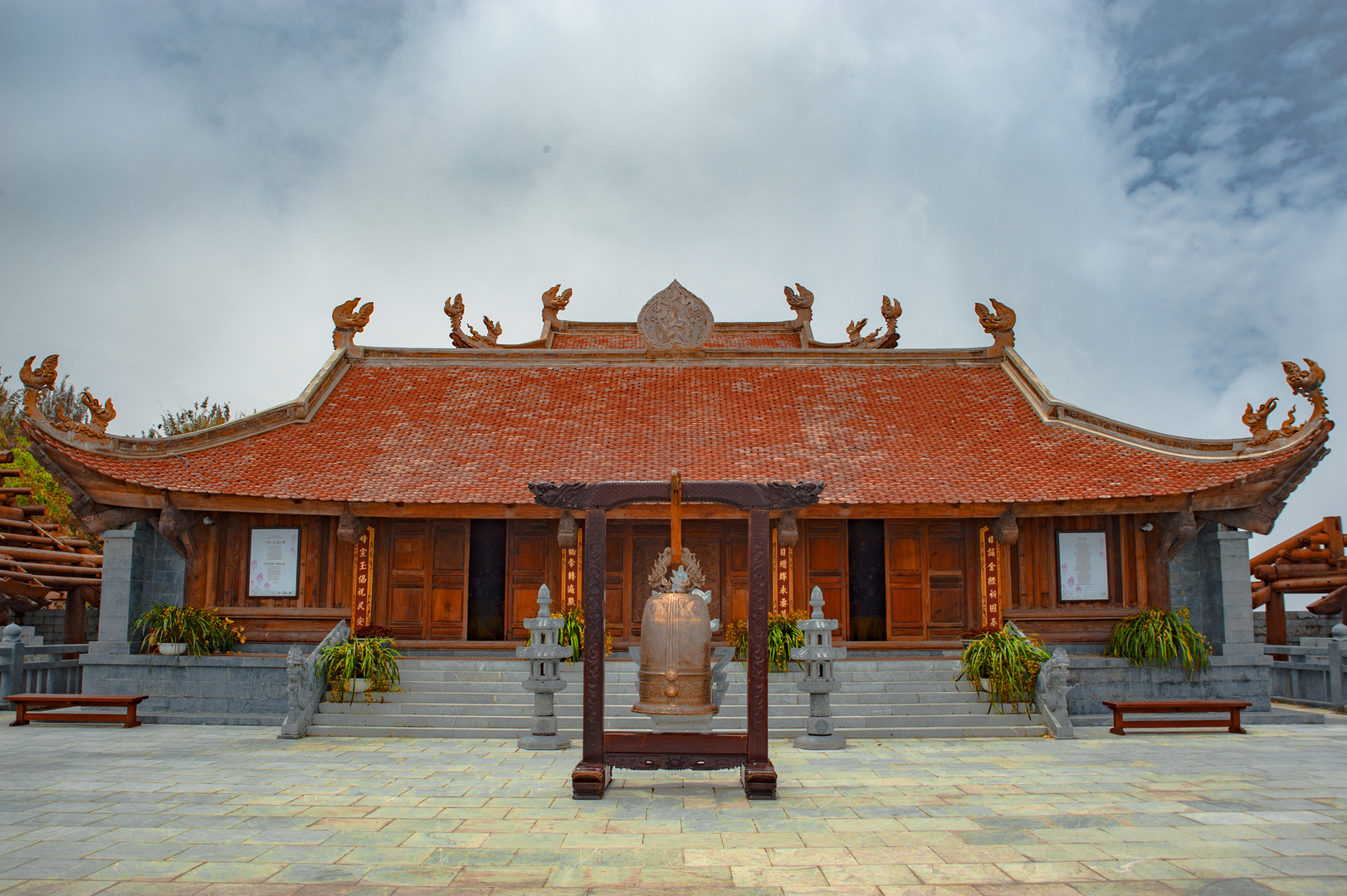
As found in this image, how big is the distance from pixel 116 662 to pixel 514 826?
1110cm

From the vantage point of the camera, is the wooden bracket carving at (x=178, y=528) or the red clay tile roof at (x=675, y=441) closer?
the wooden bracket carving at (x=178, y=528)

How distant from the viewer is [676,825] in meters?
7.40

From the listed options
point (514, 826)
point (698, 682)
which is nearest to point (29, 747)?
point (514, 826)

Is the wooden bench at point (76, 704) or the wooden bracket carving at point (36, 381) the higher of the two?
the wooden bracket carving at point (36, 381)

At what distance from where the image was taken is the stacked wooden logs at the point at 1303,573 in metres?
17.4

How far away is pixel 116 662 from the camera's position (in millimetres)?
15109

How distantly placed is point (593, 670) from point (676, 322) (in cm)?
1365

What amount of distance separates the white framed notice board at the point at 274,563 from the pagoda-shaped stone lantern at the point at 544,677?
707cm

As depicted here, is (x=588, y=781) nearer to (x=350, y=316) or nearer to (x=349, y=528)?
(x=349, y=528)

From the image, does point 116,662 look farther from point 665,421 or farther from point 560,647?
point 665,421

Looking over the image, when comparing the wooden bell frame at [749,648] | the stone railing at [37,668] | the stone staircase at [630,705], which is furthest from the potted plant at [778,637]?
the stone railing at [37,668]

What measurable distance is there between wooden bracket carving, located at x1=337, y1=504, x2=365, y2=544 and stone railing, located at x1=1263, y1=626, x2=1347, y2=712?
16.1 meters

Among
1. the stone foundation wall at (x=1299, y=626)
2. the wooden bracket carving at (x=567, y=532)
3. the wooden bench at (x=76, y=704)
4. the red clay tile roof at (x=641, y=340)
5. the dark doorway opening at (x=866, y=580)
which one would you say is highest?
the red clay tile roof at (x=641, y=340)

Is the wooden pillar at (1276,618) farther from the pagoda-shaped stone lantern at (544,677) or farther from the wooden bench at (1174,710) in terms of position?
the pagoda-shaped stone lantern at (544,677)
